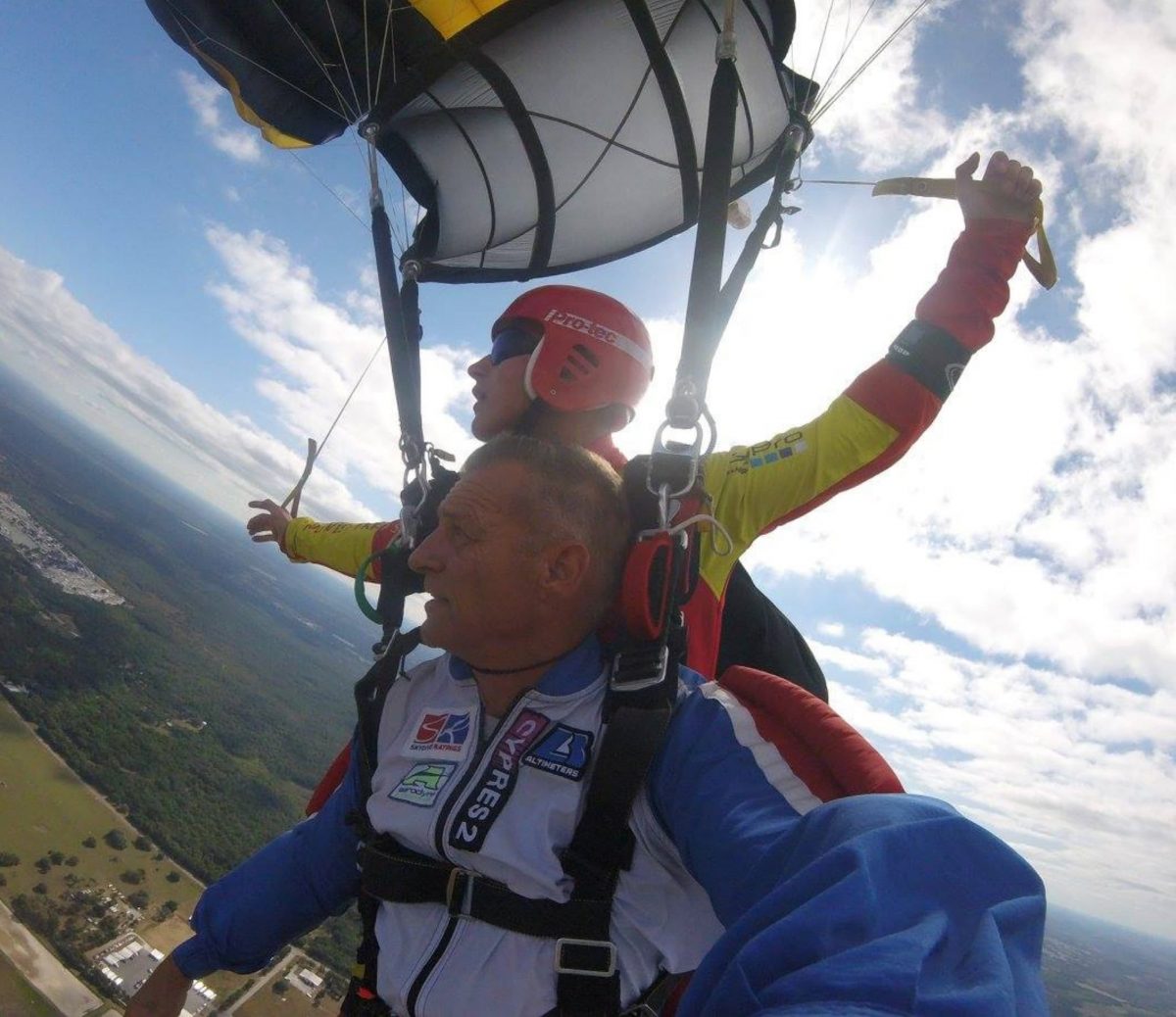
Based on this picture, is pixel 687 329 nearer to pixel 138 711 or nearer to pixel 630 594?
pixel 630 594

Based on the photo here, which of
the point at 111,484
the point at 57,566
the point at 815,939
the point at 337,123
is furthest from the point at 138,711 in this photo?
the point at 111,484

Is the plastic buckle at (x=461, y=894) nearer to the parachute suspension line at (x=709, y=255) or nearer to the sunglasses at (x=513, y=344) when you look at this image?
the parachute suspension line at (x=709, y=255)

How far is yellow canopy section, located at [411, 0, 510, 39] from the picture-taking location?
8.69ft

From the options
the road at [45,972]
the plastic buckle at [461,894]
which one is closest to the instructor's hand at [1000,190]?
the plastic buckle at [461,894]

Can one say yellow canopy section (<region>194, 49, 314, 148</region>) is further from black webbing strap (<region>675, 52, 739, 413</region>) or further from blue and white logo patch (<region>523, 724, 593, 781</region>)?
blue and white logo patch (<region>523, 724, 593, 781</region>)

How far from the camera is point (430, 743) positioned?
1.47 metres

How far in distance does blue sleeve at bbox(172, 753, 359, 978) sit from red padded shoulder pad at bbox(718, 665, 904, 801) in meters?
1.14

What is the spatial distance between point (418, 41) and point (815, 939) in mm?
3871

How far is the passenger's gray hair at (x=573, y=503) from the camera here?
4.58 feet

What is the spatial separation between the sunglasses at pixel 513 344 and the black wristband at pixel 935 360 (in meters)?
1.27

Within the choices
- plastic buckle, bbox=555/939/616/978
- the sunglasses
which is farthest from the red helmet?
plastic buckle, bbox=555/939/616/978

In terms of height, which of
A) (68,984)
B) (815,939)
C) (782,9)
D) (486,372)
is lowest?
(68,984)

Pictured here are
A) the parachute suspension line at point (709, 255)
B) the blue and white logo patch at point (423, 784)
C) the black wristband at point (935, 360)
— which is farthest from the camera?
the black wristband at point (935, 360)

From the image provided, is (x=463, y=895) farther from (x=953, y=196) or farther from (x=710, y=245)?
(x=953, y=196)
